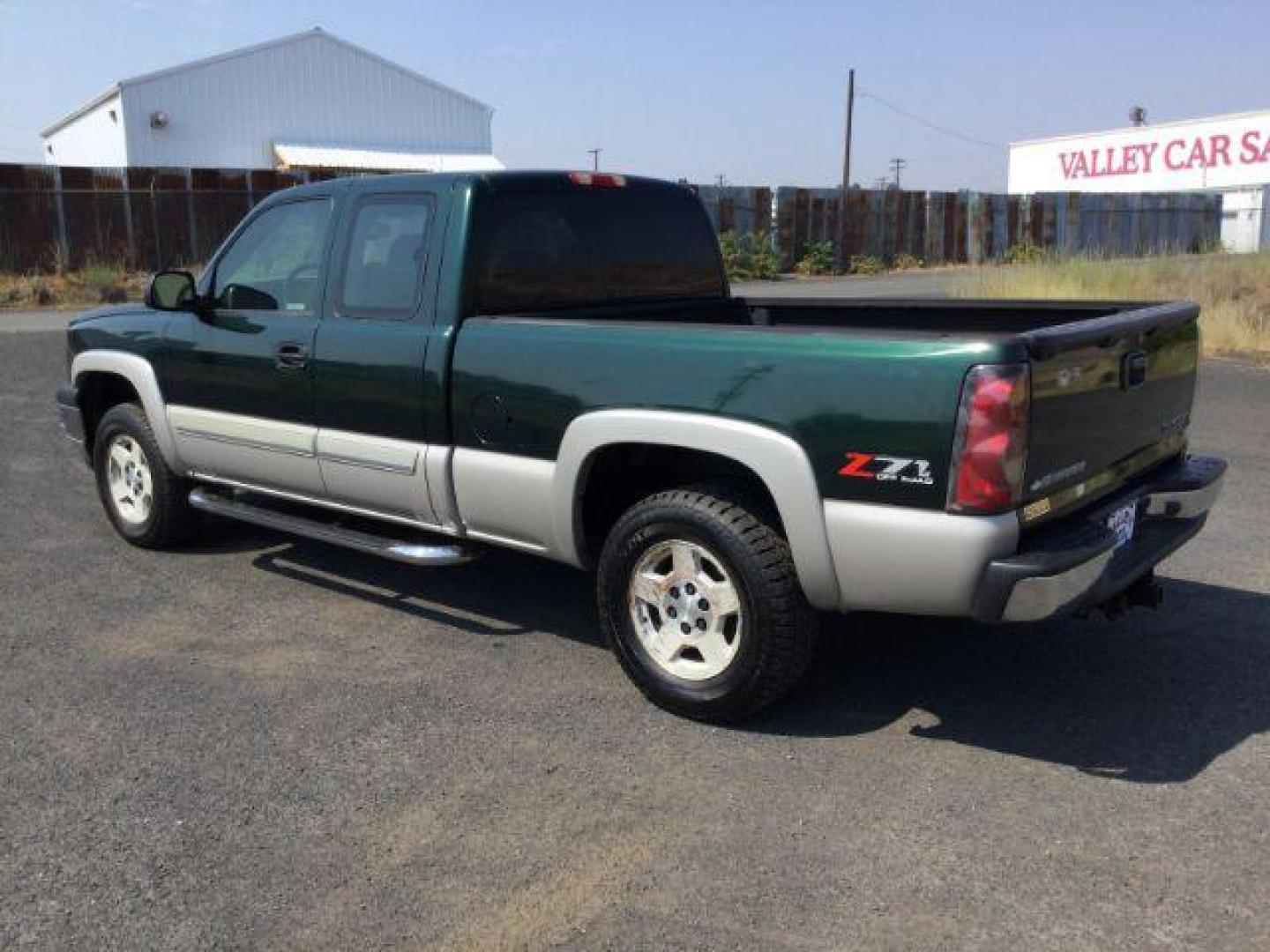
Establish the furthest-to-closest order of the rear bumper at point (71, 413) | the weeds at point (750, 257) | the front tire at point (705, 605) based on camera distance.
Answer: the weeds at point (750, 257)
the rear bumper at point (71, 413)
the front tire at point (705, 605)

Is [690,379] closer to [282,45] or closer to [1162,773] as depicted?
[1162,773]

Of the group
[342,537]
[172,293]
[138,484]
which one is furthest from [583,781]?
[138,484]

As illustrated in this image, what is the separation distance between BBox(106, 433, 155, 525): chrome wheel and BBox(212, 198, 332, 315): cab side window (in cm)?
116

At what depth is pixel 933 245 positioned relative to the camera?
34562 mm

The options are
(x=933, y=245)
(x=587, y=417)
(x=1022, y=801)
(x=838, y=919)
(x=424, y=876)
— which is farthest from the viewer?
(x=933, y=245)

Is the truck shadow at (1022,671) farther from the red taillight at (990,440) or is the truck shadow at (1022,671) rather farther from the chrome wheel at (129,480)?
the chrome wheel at (129,480)

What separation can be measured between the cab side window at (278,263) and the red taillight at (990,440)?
3060mm

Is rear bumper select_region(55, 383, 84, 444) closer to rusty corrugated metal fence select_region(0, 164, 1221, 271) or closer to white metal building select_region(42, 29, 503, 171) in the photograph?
rusty corrugated metal fence select_region(0, 164, 1221, 271)

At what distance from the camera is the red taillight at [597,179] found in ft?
16.8

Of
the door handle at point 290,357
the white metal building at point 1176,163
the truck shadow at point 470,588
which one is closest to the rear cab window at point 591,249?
the door handle at point 290,357

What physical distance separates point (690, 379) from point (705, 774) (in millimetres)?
1286

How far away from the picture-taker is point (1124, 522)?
395 cm

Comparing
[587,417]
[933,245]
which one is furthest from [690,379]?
[933,245]

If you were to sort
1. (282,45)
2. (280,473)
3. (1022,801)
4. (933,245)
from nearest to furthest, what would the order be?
1. (1022,801)
2. (280,473)
3. (933,245)
4. (282,45)
